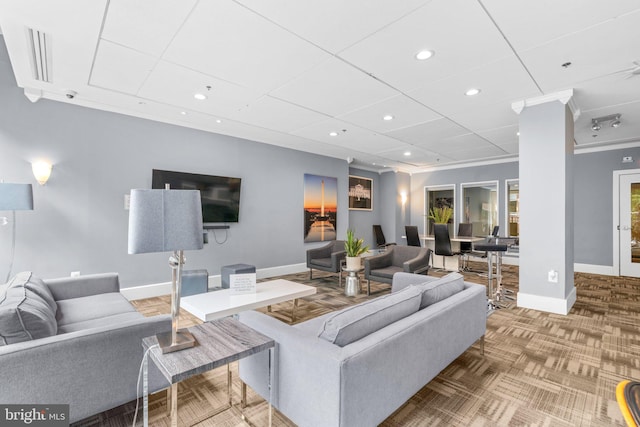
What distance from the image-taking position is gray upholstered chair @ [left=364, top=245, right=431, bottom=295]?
440cm

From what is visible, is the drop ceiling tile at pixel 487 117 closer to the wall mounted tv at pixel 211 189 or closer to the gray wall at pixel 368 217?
the wall mounted tv at pixel 211 189

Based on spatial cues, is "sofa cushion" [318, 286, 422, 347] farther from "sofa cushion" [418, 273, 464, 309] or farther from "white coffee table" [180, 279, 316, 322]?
"white coffee table" [180, 279, 316, 322]

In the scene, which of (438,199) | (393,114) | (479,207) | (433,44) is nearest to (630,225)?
(479,207)

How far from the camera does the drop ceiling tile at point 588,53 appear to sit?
2.36 metres

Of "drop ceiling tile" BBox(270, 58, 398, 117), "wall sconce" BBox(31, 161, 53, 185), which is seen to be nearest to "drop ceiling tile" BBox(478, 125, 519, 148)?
"drop ceiling tile" BBox(270, 58, 398, 117)

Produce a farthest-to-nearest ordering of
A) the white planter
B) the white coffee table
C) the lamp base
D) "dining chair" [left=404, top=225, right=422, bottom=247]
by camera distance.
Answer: "dining chair" [left=404, top=225, right=422, bottom=247] → the white planter → the white coffee table → the lamp base

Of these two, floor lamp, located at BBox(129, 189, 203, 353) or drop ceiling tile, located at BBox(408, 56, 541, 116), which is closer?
floor lamp, located at BBox(129, 189, 203, 353)

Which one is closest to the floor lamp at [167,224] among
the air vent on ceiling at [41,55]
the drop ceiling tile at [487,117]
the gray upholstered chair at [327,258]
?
the air vent on ceiling at [41,55]

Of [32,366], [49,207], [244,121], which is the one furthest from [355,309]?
[49,207]

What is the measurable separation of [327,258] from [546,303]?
3457 millimetres

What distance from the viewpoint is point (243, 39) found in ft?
8.17

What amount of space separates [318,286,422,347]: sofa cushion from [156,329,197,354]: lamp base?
2.19ft

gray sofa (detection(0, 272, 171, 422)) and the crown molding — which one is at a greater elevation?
the crown molding

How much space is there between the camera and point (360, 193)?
28.1 feet
